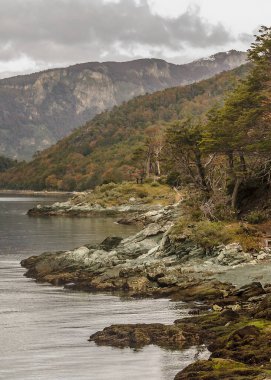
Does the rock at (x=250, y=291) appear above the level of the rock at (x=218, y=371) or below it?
above

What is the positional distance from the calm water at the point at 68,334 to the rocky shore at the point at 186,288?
1380mm

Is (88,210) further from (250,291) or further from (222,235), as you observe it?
(250,291)

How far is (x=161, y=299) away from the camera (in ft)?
138

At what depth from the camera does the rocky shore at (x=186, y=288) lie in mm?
25653

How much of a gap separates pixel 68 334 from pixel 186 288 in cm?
1227

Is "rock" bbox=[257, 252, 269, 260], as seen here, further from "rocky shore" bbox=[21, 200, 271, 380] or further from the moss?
the moss

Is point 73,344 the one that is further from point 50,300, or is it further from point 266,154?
point 266,154

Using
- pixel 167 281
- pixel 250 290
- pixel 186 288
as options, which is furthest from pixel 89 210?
pixel 250 290

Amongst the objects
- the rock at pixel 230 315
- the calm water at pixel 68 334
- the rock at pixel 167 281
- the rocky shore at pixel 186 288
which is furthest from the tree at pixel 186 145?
the rock at pixel 230 315

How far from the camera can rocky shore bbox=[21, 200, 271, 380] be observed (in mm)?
25653

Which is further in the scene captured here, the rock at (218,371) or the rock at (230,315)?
the rock at (230,315)

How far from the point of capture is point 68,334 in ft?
109

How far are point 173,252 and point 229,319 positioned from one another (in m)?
23.0

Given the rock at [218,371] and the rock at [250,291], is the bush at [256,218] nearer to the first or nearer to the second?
the rock at [250,291]
